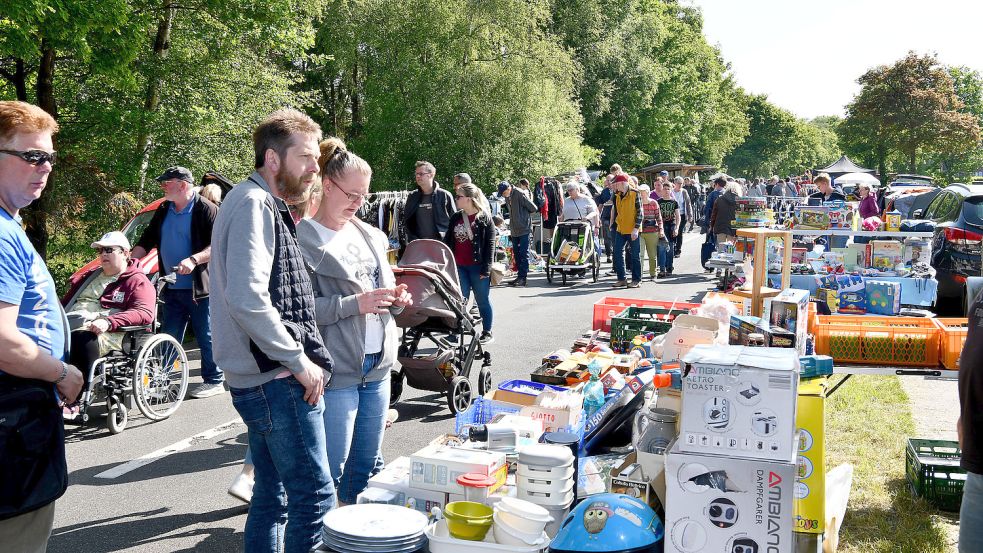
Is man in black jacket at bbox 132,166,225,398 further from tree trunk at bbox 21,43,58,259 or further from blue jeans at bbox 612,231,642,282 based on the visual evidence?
blue jeans at bbox 612,231,642,282

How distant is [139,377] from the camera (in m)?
6.56

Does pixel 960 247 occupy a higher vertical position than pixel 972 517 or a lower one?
higher

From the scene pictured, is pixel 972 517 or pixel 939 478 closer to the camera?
pixel 972 517

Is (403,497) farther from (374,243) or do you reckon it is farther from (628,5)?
(628,5)

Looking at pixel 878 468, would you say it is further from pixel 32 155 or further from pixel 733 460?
pixel 32 155

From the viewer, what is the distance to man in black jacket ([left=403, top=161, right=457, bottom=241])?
29.7 feet

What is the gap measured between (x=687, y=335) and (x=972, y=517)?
7.63 feet

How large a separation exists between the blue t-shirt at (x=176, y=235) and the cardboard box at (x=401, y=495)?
4.61 meters

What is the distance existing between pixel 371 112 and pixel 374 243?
88.4 ft

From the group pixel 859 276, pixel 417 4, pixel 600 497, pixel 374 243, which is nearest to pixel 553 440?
pixel 600 497

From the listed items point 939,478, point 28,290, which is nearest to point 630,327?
point 939,478

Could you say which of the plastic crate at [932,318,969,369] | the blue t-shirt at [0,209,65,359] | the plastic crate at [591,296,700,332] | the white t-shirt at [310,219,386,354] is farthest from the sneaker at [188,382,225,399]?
the plastic crate at [932,318,969,369]

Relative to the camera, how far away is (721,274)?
49.3 feet

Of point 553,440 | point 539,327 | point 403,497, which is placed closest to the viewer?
point 403,497
